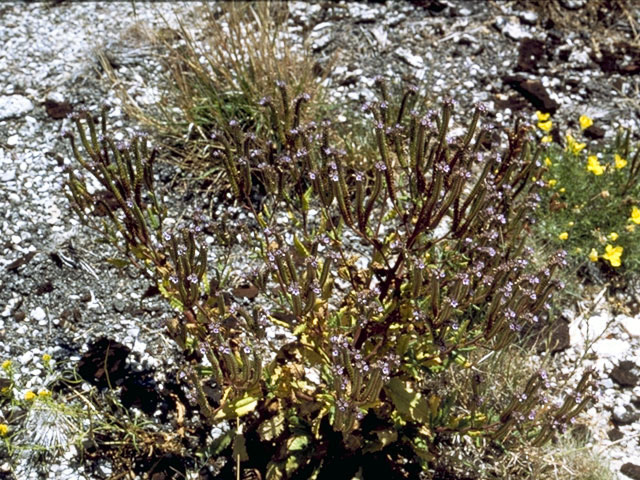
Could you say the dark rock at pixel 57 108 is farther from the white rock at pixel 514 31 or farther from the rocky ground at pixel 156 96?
the white rock at pixel 514 31

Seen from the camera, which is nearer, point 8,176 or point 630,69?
point 8,176

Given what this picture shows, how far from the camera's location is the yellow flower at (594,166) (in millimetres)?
4547

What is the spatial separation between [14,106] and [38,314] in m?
1.70

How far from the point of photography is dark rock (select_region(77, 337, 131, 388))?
3.71m

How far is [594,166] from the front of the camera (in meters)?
4.56

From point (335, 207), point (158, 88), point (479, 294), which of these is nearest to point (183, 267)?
point (479, 294)

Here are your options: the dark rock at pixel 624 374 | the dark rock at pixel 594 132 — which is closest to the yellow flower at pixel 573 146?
the dark rock at pixel 594 132

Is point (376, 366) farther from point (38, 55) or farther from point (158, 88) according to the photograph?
point (38, 55)

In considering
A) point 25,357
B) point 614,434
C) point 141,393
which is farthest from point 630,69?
point 25,357

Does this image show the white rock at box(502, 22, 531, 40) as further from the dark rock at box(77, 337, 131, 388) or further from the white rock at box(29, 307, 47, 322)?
the white rock at box(29, 307, 47, 322)

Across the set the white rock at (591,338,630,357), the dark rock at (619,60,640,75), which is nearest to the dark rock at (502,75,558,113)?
the dark rock at (619,60,640,75)

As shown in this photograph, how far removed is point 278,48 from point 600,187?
2369mm

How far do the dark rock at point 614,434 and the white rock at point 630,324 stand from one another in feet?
2.16

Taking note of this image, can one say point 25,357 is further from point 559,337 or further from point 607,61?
point 607,61
